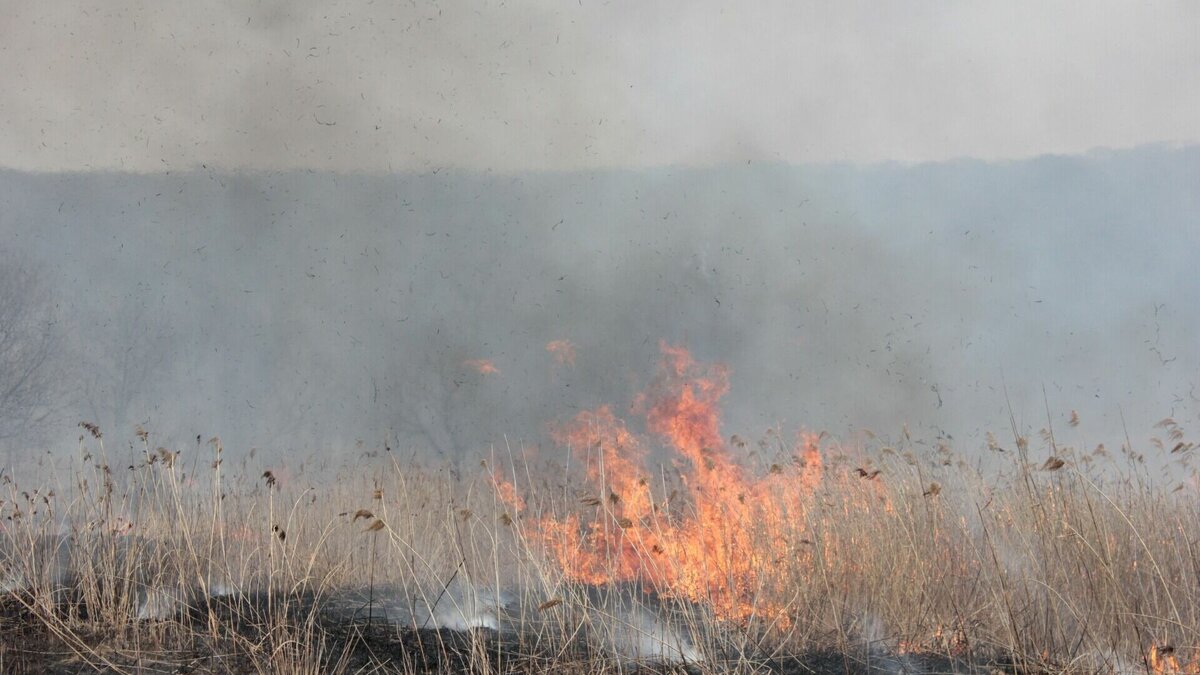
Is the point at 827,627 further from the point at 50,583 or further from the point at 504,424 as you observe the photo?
the point at 504,424

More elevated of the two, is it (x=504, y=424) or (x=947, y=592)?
(x=504, y=424)

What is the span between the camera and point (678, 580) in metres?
3.96

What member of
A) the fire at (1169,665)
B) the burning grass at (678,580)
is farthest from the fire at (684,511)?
the fire at (1169,665)

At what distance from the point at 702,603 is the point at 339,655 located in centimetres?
184

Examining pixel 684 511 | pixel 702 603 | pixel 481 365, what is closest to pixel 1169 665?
pixel 702 603

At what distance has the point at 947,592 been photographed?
4.73m

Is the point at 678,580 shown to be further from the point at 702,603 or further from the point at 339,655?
the point at 339,655

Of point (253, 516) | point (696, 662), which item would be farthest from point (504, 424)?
point (696, 662)

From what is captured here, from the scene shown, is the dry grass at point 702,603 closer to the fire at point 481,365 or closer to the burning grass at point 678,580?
the burning grass at point 678,580

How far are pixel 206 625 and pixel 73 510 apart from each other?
1.45 metres

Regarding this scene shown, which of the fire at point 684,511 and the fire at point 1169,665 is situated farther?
the fire at point 684,511

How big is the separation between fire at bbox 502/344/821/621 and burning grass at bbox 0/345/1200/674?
0.14 ft

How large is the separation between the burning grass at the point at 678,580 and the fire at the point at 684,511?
0.04m

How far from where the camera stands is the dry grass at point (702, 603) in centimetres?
392
